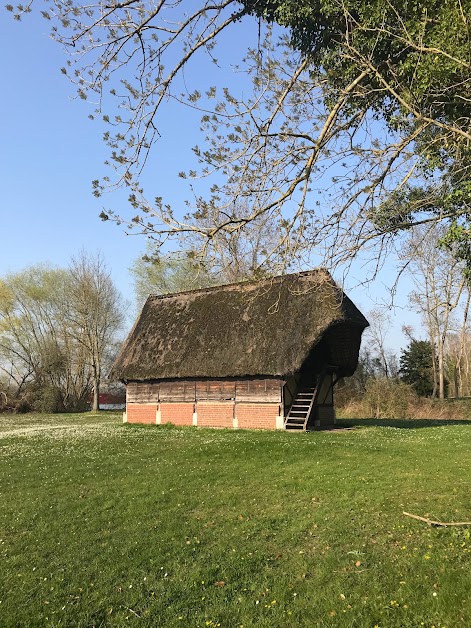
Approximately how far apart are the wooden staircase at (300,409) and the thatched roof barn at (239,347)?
0.25 metres

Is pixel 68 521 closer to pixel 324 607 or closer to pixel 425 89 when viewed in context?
pixel 324 607

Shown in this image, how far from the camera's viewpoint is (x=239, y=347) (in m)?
20.7

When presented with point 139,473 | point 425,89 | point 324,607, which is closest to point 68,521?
point 139,473

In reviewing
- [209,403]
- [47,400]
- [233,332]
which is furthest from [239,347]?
[47,400]

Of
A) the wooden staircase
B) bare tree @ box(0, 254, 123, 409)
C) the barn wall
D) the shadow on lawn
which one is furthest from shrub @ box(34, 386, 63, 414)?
the wooden staircase

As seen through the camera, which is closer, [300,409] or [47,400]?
[300,409]

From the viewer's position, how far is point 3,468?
12.4m

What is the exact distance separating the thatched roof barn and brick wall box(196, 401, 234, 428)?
0.49 feet

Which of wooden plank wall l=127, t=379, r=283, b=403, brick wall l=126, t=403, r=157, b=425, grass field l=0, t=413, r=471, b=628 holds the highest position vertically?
wooden plank wall l=127, t=379, r=283, b=403

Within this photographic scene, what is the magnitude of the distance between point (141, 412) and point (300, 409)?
7.74m

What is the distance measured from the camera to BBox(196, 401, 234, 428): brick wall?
67.2 ft

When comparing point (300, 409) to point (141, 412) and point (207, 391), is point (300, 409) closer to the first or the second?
point (207, 391)

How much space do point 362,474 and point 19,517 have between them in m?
6.58

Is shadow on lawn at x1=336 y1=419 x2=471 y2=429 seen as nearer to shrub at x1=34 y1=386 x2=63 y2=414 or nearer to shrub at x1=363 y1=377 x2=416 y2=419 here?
shrub at x1=363 y1=377 x2=416 y2=419
